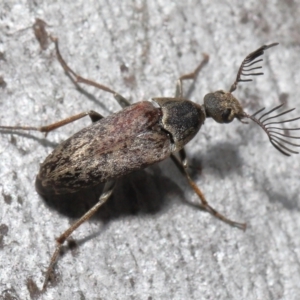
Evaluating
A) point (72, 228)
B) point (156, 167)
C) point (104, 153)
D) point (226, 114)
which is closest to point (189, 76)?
point (226, 114)

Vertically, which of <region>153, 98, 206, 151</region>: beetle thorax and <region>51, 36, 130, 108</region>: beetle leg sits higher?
<region>51, 36, 130, 108</region>: beetle leg

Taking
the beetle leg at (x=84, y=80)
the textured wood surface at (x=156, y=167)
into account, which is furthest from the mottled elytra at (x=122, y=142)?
the textured wood surface at (x=156, y=167)

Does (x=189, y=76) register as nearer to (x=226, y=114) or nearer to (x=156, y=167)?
(x=226, y=114)

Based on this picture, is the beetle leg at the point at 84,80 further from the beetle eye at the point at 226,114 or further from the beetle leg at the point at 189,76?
the beetle eye at the point at 226,114

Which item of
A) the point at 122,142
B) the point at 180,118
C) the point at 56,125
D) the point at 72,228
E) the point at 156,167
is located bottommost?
the point at 156,167

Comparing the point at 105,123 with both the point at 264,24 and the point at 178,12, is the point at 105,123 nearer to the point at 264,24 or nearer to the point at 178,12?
the point at 178,12

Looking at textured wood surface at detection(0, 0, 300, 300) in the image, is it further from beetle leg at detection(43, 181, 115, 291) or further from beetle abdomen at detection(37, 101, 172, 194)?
beetle abdomen at detection(37, 101, 172, 194)

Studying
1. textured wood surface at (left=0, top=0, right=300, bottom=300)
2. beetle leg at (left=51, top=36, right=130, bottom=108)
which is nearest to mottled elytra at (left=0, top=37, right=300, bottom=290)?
beetle leg at (left=51, top=36, right=130, bottom=108)

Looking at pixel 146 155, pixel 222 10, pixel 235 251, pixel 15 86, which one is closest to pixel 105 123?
pixel 146 155
